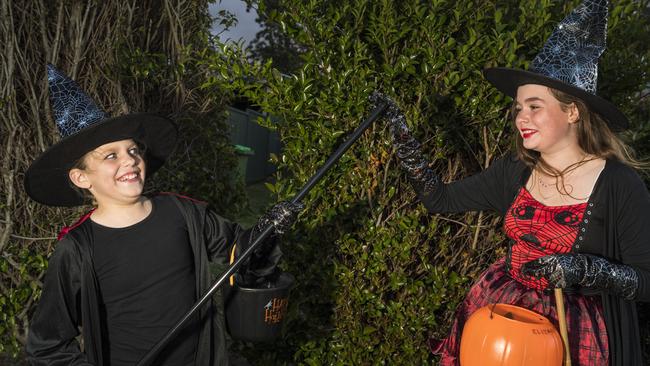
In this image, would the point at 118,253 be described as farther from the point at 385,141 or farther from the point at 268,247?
the point at 385,141

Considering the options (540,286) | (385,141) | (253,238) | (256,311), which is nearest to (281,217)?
(253,238)

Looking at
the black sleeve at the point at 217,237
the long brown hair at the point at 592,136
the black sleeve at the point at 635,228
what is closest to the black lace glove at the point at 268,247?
the black sleeve at the point at 217,237

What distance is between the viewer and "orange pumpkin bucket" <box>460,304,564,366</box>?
1.87 m

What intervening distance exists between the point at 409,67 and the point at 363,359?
5.50 feet

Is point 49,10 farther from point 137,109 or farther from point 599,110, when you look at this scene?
point 599,110

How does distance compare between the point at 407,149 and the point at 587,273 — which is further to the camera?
the point at 407,149

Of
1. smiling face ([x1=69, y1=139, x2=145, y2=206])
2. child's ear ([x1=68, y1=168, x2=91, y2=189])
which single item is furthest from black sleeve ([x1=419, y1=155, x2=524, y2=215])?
child's ear ([x1=68, y1=168, x2=91, y2=189])

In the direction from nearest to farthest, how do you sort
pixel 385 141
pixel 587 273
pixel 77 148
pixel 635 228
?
1. pixel 587 273
2. pixel 635 228
3. pixel 77 148
4. pixel 385 141

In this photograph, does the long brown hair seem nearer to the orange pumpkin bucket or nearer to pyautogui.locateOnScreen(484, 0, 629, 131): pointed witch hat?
pyautogui.locateOnScreen(484, 0, 629, 131): pointed witch hat

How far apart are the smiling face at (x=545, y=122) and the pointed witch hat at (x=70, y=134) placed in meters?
1.50

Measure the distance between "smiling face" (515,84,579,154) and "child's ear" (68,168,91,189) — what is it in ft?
5.82

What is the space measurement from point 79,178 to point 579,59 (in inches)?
80.0

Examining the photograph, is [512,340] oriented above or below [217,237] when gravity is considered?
below

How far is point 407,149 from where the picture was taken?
2.45 meters
